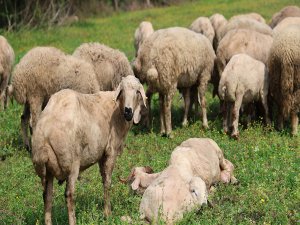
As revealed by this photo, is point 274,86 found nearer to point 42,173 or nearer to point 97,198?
point 97,198

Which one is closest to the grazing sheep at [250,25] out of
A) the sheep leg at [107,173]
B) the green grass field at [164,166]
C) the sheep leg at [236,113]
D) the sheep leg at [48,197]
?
the green grass field at [164,166]

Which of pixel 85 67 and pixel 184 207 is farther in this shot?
pixel 85 67

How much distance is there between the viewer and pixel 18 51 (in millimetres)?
21234

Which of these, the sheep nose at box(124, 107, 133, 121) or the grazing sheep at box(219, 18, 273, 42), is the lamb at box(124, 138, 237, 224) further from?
the grazing sheep at box(219, 18, 273, 42)

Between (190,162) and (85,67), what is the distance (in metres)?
3.29

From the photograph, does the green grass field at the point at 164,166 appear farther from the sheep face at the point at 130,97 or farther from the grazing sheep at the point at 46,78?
the sheep face at the point at 130,97

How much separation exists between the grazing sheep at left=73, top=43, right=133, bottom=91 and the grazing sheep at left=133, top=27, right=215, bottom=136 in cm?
39

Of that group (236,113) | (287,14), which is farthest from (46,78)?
(287,14)

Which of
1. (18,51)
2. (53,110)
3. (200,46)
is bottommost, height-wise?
(18,51)

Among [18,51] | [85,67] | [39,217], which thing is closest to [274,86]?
[85,67]

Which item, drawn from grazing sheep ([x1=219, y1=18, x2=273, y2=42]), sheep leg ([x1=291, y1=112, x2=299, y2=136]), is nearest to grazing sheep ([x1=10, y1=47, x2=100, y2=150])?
sheep leg ([x1=291, y1=112, x2=299, y2=136])

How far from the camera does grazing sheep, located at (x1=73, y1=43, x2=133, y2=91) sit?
1112 cm

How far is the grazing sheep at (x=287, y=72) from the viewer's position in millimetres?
10375

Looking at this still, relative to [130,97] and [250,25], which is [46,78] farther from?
[250,25]
